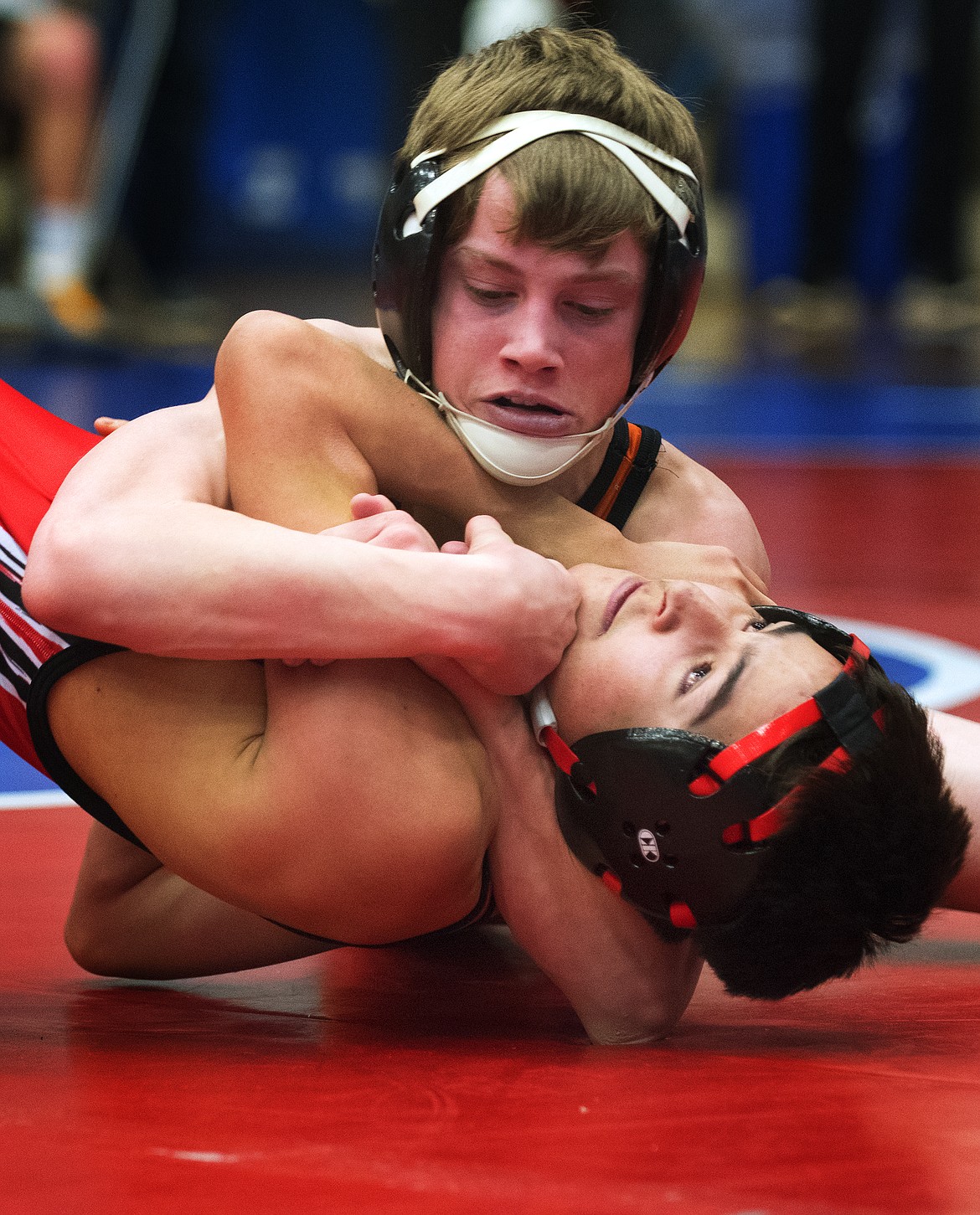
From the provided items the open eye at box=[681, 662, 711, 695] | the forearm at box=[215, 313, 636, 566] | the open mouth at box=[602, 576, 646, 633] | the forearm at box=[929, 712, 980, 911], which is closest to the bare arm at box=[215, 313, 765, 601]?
the forearm at box=[215, 313, 636, 566]

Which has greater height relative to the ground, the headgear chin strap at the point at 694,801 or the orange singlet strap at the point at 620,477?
the orange singlet strap at the point at 620,477

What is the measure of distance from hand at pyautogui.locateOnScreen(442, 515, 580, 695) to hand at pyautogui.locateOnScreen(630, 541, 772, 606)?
18cm

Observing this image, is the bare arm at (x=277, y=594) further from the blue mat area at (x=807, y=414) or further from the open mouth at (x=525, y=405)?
the blue mat area at (x=807, y=414)

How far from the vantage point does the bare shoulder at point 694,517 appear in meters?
2.45

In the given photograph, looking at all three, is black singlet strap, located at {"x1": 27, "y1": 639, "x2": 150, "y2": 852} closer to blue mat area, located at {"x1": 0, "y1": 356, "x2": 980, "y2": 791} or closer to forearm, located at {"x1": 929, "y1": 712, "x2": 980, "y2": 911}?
forearm, located at {"x1": 929, "y1": 712, "x2": 980, "y2": 911}

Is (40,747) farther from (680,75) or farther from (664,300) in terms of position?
(680,75)

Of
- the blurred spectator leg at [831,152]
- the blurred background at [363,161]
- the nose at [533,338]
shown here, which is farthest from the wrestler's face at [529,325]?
the blurred spectator leg at [831,152]

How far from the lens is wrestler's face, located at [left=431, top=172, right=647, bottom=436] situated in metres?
2.20

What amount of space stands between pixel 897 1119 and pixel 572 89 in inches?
49.4

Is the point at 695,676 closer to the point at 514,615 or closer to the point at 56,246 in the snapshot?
the point at 514,615

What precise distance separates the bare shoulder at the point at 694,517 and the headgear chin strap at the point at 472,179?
0.17 m

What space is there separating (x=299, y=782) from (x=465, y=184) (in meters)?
0.76

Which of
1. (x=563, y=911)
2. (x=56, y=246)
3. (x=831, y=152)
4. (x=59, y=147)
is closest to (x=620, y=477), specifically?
(x=563, y=911)

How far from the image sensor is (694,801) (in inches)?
74.9
